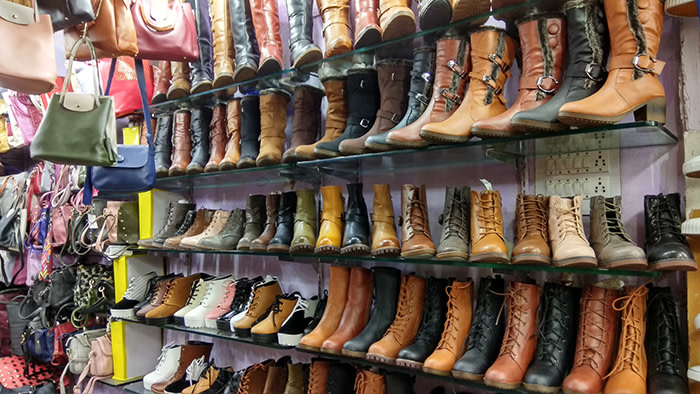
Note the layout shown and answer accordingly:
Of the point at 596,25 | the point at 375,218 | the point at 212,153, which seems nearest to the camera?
the point at 596,25

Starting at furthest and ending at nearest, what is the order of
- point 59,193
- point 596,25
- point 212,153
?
→ point 59,193, point 212,153, point 596,25

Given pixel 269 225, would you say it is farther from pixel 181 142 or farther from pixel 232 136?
pixel 181 142

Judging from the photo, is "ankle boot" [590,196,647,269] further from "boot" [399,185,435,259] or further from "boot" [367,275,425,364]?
"boot" [367,275,425,364]

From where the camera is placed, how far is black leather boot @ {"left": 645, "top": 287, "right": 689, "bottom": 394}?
1647 mm

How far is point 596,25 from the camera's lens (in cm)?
181

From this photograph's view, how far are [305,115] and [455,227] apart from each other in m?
1.14

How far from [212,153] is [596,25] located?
7.27 feet

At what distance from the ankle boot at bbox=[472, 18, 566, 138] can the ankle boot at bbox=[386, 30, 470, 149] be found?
249 mm

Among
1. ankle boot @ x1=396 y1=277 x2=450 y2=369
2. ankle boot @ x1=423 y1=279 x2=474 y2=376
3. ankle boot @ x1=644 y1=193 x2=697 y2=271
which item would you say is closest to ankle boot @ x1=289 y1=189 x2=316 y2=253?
ankle boot @ x1=396 y1=277 x2=450 y2=369

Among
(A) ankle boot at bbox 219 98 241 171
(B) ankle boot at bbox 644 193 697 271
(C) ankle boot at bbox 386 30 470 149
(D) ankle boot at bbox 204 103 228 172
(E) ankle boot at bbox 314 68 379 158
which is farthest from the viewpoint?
(D) ankle boot at bbox 204 103 228 172

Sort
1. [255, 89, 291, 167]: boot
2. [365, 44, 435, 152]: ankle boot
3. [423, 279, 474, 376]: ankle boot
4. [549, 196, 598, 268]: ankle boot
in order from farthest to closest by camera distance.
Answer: [255, 89, 291, 167]: boot → [365, 44, 435, 152]: ankle boot → [423, 279, 474, 376]: ankle boot → [549, 196, 598, 268]: ankle boot

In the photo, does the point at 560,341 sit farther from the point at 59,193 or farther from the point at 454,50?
the point at 59,193

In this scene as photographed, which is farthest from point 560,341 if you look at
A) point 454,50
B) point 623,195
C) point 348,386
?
point 454,50

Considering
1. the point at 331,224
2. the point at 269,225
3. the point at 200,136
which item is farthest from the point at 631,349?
the point at 200,136
